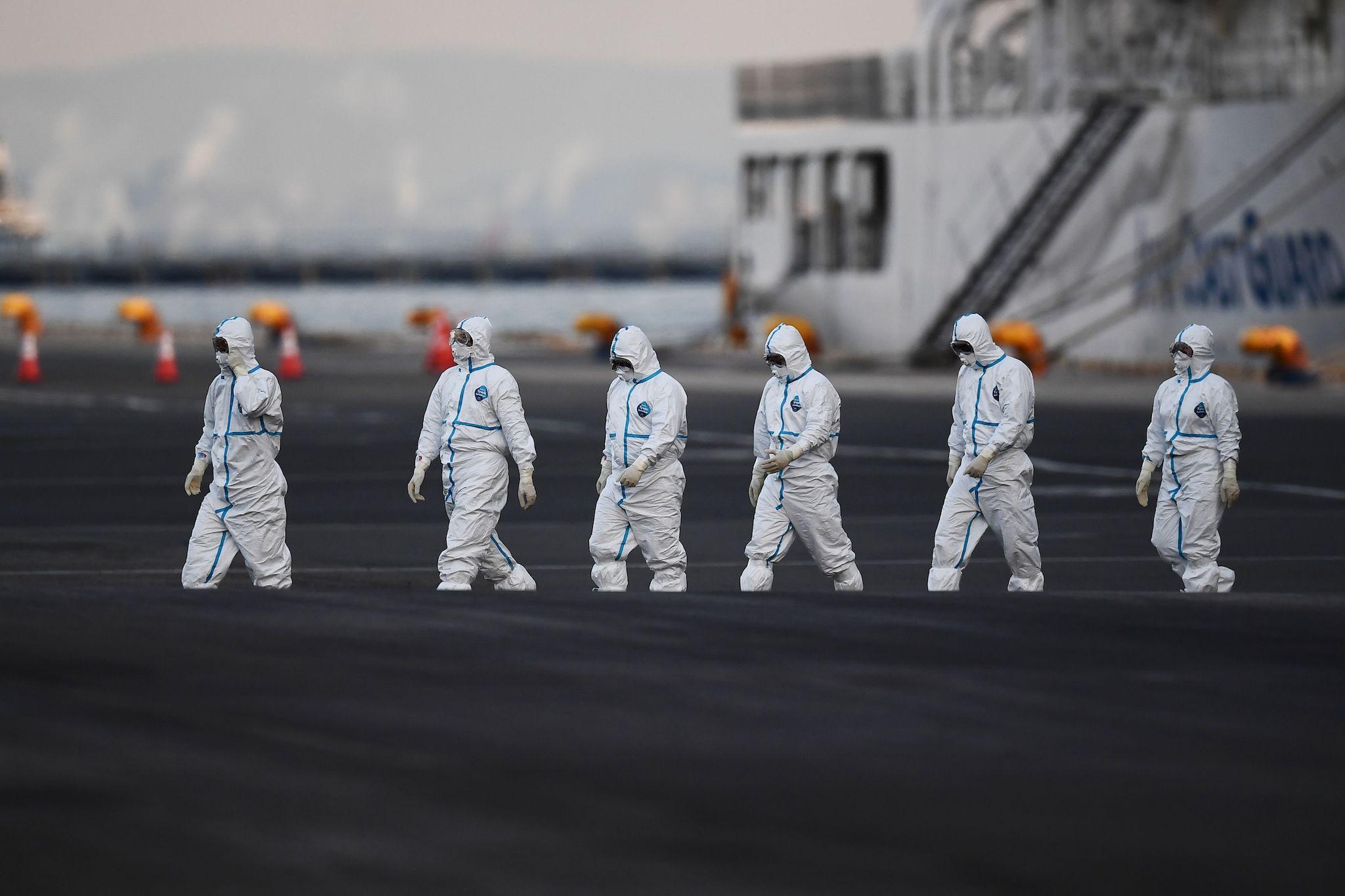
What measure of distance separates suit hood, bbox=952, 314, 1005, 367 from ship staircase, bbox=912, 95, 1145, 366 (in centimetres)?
2705

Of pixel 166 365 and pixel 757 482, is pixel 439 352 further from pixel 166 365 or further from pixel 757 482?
pixel 757 482

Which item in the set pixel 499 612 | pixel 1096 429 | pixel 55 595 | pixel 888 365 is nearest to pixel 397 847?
pixel 499 612

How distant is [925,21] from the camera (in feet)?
150

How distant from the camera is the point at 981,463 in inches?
512

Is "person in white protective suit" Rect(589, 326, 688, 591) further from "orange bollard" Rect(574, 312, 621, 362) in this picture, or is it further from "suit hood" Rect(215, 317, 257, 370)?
"orange bollard" Rect(574, 312, 621, 362)

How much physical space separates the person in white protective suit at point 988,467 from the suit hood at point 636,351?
6.02 ft

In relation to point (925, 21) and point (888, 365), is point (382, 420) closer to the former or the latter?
point (888, 365)

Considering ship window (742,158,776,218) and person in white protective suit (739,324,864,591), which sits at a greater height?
ship window (742,158,776,218)

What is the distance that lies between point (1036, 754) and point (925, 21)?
39.4m

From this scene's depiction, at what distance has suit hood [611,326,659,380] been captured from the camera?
12812 mm

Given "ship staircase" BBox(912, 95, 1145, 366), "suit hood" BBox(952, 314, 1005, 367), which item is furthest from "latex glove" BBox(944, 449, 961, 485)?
"ship staircase" BBox(912, 95, 1145, 366)

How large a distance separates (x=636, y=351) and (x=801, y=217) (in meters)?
38.6

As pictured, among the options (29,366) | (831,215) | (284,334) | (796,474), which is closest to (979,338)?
(796,474)

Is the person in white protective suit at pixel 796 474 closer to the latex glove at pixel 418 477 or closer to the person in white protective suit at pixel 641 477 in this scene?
the person in white protective suit at pixel 641 477
